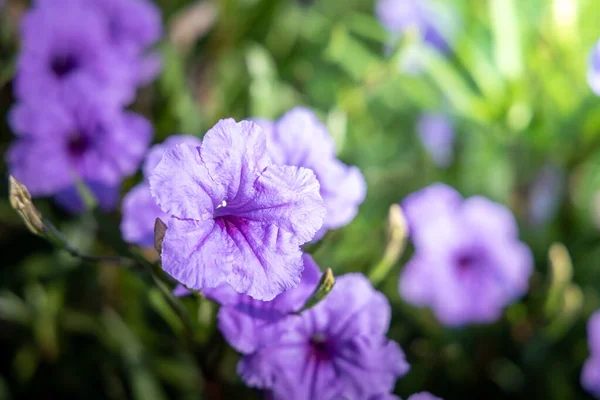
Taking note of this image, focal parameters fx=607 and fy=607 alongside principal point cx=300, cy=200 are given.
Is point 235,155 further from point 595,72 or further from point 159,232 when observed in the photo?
point 595,72

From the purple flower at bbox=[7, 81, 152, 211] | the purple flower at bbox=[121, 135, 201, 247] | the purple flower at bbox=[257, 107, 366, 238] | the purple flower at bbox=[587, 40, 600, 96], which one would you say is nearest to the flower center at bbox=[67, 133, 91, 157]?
the purple flower at bbox=[7, 81, 152, 211]

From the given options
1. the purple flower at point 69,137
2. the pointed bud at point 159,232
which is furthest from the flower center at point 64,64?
the pointed bud at point 159,232

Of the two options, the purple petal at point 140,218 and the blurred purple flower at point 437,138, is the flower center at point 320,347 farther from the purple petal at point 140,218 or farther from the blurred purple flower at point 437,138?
the blurred purple flower at point 437,138

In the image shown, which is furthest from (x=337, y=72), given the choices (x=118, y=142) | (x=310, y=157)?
(x=310, y=157)

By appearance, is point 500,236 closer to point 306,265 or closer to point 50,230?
point 306,265

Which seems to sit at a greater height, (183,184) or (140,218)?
(183,184)

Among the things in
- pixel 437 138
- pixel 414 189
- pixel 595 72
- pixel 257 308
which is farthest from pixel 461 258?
pixel 257 308
